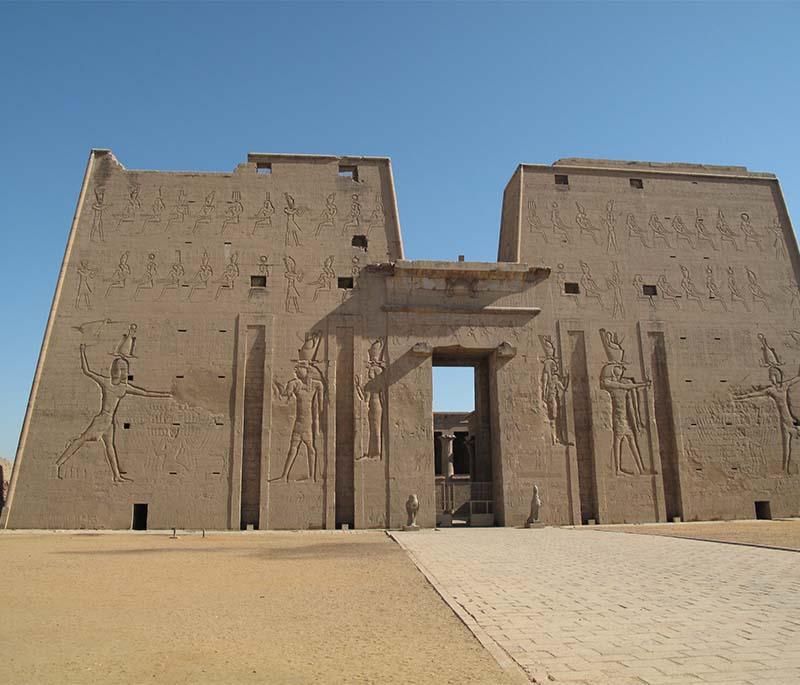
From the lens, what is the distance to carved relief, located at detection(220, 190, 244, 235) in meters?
18.7

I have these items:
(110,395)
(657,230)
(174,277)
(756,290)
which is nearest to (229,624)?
(110,395)

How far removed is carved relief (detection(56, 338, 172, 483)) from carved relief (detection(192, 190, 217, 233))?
175 inches

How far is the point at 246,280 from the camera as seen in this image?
18.2 meters

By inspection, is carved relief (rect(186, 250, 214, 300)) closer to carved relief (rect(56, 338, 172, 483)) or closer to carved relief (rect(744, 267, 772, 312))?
carved relief (rect(56, 338, 172, 483))

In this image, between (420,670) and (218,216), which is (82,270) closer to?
(218,216)

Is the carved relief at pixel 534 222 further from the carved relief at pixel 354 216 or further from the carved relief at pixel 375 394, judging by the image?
the carved relief at pixel 375 394

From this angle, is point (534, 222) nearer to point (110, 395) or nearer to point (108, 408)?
point (110, 395)

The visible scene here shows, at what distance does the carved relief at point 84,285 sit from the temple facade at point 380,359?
6 cm

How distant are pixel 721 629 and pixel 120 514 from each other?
15.3 meters

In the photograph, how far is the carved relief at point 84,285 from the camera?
58.2 feet

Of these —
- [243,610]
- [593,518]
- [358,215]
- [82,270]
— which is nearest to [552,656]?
[243,610]

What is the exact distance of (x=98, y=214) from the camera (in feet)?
60.9

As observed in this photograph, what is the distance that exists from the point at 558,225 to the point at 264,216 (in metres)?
9.11

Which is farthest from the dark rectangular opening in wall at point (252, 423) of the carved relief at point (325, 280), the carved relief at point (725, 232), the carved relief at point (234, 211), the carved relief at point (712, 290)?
the carved relief at point (725, 232)
